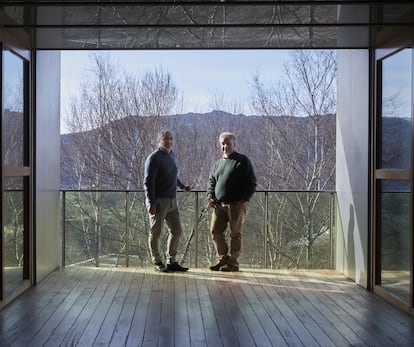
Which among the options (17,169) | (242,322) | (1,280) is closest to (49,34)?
(17,169)

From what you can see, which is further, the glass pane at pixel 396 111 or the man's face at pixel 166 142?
the man's face at pixel 166 142

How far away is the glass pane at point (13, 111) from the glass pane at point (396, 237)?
131 inches

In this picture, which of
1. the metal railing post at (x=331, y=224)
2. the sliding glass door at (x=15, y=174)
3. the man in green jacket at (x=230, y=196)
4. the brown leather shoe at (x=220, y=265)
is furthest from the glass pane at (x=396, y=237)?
the sliding glass door at (x=15, y=174)

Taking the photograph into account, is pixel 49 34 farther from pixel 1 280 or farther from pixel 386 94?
pixel 386 94

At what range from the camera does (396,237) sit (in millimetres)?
5059

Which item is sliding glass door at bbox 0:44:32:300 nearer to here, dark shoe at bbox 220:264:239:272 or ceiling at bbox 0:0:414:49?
ceiling at bbox 0:0:414:49

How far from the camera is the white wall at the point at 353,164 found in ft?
18.7

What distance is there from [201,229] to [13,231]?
3895 millimetres

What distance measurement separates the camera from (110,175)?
12.4m

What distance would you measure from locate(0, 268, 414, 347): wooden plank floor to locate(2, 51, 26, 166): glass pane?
1251mm

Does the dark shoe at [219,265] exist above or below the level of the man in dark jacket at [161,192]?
below

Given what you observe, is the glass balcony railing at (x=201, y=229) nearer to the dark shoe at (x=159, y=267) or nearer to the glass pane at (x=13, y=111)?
the dark shoe at (x=159, y=267)

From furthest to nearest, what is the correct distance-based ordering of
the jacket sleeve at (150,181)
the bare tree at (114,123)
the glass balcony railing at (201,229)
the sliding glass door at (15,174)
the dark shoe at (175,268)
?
the bare tree at (114,123)
the glass balcony railing at (201,229)
the dark shoe at (175,268)
the jacket sleeve at (150,181)
the sliding glass door at (15,174)

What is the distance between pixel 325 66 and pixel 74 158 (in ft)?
19.0
